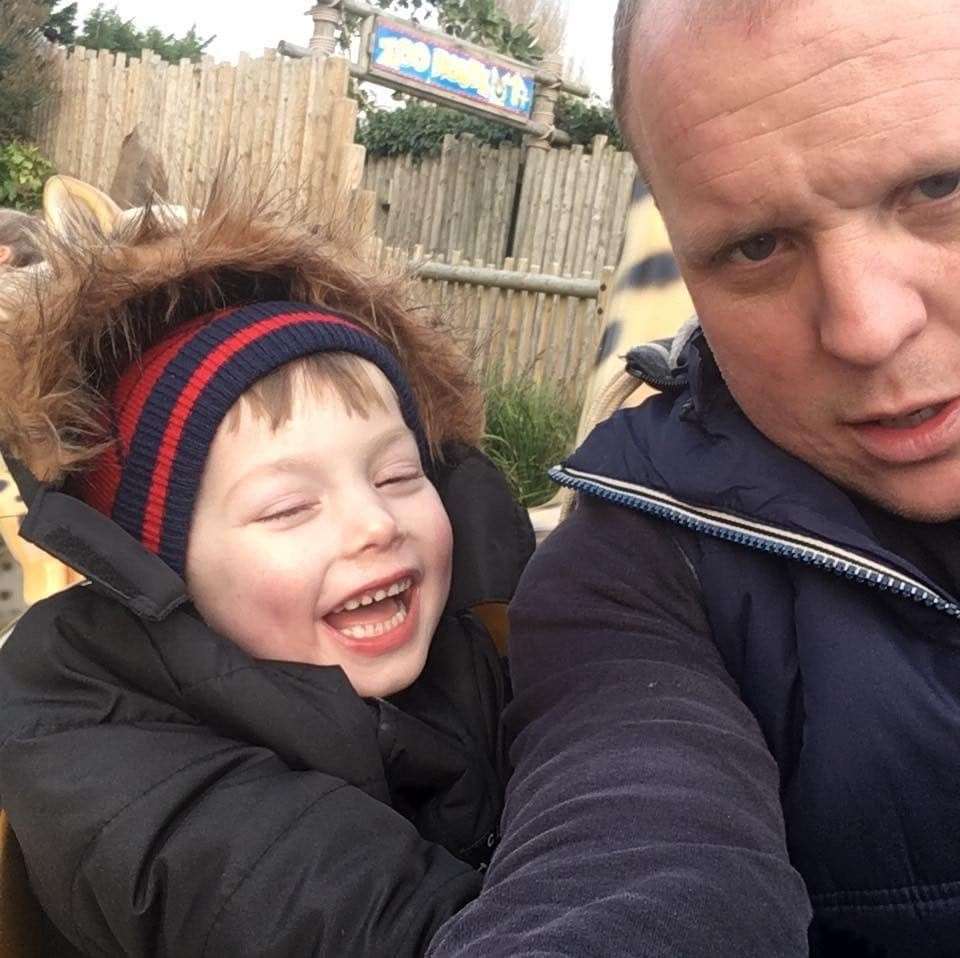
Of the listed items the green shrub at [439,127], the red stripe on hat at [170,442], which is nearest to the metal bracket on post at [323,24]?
the green shrub at [439,127]

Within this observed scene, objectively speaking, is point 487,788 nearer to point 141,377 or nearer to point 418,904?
point 418,904

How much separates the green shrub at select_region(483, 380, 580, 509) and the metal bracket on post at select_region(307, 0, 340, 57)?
3683mm

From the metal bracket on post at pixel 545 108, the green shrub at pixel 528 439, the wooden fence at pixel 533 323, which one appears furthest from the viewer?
the metal bracket on post at pixel 545 108

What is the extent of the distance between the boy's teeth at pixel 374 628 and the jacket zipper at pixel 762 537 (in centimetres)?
44

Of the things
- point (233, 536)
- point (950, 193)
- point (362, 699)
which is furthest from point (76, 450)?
point (950, 193)

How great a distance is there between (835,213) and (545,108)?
9.37 meters

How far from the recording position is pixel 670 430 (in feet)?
4.06

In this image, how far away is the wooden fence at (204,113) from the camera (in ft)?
24.3

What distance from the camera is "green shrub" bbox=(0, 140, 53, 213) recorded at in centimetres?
1087

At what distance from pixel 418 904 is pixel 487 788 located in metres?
0.39

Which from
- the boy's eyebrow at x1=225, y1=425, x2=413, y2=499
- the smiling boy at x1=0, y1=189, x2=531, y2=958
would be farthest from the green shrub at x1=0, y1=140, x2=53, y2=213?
the boy's eyebrow at x1=225, y1=425, x2=413, y2=499

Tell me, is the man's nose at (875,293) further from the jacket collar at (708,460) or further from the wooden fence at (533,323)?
the wooden fence at (533,323)

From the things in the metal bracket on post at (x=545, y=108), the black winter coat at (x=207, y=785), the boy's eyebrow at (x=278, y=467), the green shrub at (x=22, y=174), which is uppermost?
the metal bracket on post at (x=545, y=108)

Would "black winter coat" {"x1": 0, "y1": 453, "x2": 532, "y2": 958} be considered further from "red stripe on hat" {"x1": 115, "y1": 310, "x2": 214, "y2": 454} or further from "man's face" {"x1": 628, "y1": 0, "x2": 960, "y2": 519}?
"man's face" {"x1": 628, "y1": 0, "x2": 960, "y2": 519}
